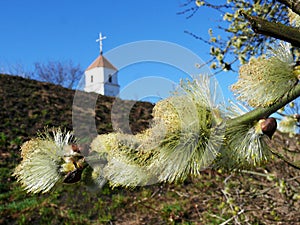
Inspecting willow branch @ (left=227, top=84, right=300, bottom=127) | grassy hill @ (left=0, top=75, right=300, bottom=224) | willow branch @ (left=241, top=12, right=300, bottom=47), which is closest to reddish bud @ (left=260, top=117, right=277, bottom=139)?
willow branch @ (left=227, top=84, right=300, bottom=127)

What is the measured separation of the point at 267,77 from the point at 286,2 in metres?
0.21

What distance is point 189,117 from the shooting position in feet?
2.74

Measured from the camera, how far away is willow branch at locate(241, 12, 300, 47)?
2.09 feet

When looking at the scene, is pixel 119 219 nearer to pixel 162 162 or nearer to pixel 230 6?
pixel 230 6

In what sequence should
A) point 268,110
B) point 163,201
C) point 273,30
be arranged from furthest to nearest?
point 163,201
point 268,110
point 273,30

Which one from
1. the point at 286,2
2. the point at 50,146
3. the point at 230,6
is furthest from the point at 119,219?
the point at 286,2

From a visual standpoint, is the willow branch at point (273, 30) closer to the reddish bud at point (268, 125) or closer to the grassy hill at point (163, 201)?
the reddish bud at point (268, 125)

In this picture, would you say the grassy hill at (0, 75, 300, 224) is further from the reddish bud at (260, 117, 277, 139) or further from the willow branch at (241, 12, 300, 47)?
the willow branch at (241, 12, 300, 47)

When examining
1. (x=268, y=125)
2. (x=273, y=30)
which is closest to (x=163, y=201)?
(x=268, y=125)

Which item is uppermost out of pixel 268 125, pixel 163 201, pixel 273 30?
pixel 273 30

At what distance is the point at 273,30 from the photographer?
0.65 meters

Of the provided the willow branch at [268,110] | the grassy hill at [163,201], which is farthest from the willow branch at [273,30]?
the grassy hill at [163,201]

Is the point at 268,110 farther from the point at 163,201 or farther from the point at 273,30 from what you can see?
the point at 163,201

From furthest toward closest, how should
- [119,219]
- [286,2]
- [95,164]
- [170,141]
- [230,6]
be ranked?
[119,219] → [230,6] → [95,164] → [170,141] → [286,2]
